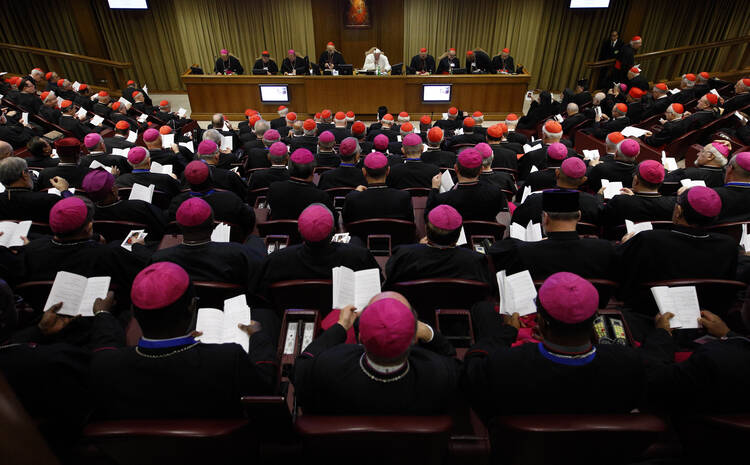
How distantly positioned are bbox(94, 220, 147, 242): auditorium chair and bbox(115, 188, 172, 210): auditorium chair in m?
0.90

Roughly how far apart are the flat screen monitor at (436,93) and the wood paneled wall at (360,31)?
10.4 ft

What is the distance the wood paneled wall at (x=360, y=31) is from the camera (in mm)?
11477

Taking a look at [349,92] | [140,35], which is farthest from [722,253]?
[140,35]

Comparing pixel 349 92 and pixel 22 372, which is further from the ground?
pixel 349 92

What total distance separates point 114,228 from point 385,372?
311 centimetres

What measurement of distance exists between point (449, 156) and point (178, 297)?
4.41 metres

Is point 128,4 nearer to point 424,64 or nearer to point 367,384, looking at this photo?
point 424,64

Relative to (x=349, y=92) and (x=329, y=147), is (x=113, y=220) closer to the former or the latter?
(x=329, y=147)

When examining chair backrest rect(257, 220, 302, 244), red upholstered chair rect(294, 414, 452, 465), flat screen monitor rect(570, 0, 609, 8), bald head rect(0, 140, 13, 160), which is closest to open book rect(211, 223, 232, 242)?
chair backrest rect(257, 220, 302, 244)

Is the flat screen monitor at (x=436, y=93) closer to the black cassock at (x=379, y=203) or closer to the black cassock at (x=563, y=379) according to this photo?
the black cassock at (x=379, y=203)

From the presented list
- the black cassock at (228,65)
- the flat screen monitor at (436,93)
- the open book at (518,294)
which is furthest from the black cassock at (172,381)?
the black cassock at (228,65)

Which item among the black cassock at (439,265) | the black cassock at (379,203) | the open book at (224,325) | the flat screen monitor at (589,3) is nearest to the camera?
the open book at (224,325)

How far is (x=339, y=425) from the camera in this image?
1.46m

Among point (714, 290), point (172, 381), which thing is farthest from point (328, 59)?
point (172, 381)
